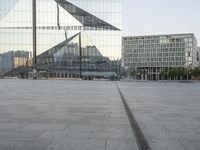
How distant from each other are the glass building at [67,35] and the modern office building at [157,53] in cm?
7115

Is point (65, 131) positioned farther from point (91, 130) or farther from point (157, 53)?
point (157, 53)

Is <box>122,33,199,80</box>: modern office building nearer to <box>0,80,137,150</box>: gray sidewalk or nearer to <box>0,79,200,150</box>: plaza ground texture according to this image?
<box>0,79,200,150</box>: plaza ground texture

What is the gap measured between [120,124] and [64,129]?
1.60 meters

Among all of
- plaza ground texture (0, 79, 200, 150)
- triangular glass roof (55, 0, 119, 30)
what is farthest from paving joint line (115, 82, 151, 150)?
triangular glass roof (55, 0, 119, 30)

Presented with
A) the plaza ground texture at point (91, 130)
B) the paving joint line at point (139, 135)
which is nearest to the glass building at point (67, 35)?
the plaza ground texture at point (91, 130)

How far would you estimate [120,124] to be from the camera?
8.70m

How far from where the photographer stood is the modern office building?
534ft

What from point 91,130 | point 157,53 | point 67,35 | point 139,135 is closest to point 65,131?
point 91,130

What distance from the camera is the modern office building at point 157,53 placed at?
162750 mm

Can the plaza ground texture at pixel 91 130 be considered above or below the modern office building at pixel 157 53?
below

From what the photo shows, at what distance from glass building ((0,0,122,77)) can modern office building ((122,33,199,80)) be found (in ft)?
233

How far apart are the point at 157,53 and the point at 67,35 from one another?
92.6m

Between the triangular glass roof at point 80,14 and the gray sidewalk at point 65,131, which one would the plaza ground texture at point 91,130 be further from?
the triangular glass roof at point 80,14

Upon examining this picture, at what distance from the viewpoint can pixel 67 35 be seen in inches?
3319
